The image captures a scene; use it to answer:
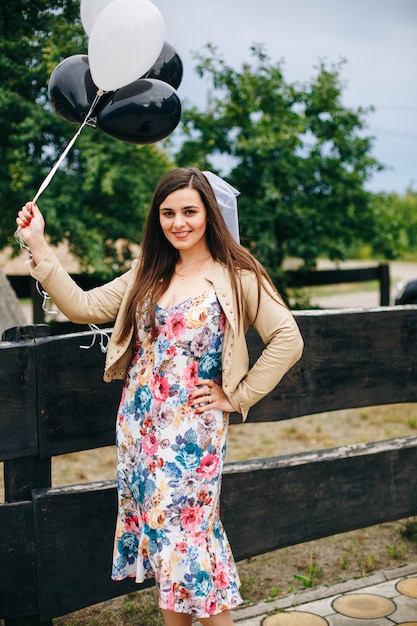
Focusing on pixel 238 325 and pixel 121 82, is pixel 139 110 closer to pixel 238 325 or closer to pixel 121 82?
pixel 121 82

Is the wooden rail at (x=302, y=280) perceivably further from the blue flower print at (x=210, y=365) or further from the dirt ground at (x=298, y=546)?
the blue flower print at (x=210, y=365)

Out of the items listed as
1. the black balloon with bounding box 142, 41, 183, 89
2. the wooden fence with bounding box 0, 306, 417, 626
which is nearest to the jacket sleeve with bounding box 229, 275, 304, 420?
the wooden fence with bounding box 0, 306, 417, 626

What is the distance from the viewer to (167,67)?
2771 mm

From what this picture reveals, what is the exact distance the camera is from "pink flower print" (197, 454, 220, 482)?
2354mm

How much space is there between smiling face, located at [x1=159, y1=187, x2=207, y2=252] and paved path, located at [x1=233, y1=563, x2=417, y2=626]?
1.61 m

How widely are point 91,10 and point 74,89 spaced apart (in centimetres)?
43

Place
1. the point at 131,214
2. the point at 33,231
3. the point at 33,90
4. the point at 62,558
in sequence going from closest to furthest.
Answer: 1. the point at 33,231
2. the point at 62,558
3. the point at 33,90
4. the point at 131,214

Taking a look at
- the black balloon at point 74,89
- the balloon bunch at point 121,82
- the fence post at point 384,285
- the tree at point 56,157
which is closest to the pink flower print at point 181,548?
the balloon bunch at point 121,82

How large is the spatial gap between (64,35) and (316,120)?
2755mm

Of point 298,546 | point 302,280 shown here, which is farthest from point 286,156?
point 298,546

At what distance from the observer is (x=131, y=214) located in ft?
21.1

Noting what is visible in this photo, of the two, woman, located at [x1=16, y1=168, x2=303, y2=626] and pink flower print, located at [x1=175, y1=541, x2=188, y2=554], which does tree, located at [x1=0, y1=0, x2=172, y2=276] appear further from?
pink flower print, located at [x1=175, y1=541, x2=188, y2=554]

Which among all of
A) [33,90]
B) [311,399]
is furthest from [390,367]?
[33,90]

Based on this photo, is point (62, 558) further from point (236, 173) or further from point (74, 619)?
point (236, 173)
